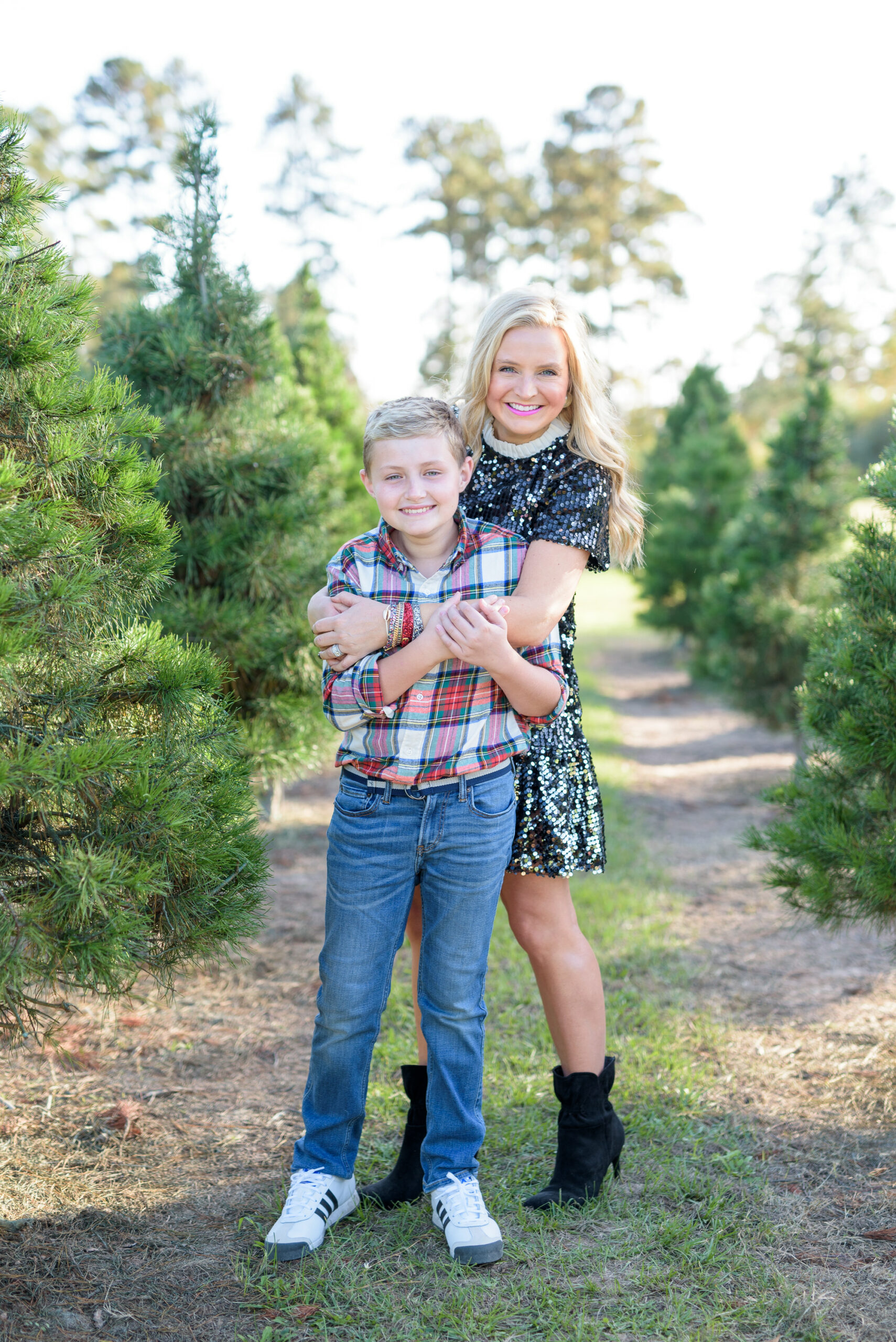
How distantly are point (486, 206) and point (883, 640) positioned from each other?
91.7 feet

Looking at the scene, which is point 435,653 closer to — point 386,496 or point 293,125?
point 386,496


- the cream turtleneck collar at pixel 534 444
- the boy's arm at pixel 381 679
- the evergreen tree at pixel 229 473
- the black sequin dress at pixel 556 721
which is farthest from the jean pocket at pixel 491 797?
the evergreen tree at pixel 229 473

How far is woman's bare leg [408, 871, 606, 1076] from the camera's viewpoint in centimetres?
238

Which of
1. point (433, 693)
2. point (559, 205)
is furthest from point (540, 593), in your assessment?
point (559, 205)

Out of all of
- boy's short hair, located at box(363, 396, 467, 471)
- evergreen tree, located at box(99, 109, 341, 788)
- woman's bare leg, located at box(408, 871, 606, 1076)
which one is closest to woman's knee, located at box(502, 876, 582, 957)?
woman's bare leg, located at box(408, 871, 606, 1076)

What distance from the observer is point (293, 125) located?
27.8 metres

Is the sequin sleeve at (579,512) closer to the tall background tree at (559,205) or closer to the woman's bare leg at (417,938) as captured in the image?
the woman's bare leg at (417,938)

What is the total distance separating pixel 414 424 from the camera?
2145mm

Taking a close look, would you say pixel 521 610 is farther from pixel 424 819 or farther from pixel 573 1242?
pixel 573 1242

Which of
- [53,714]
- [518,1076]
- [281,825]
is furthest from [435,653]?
[281,825]

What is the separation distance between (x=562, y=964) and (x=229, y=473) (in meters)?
2.21

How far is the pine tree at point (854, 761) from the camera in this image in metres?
2.63

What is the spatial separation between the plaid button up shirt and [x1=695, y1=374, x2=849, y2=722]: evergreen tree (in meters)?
5.52

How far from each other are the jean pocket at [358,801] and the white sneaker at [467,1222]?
81cm
